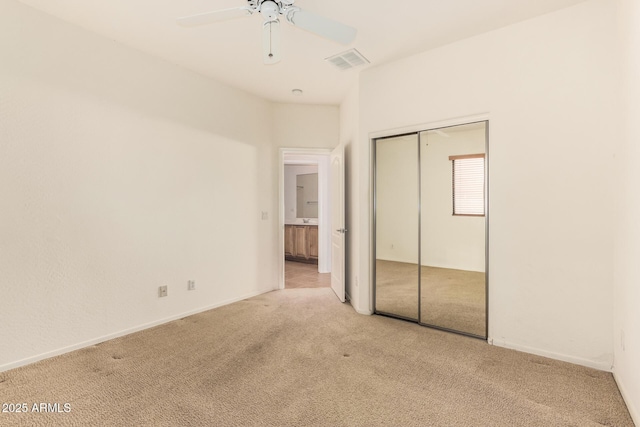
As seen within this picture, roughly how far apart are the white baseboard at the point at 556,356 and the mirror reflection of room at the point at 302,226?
2.92 meters

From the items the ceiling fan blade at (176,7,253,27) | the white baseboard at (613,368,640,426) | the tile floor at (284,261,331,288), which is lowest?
the tile floor at (284,261,331,288)

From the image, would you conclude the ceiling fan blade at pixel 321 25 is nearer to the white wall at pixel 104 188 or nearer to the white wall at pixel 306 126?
the white wall at pixel 104 188

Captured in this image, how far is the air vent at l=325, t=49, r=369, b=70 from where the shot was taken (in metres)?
3.13

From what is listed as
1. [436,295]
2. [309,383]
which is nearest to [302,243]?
[436,295]

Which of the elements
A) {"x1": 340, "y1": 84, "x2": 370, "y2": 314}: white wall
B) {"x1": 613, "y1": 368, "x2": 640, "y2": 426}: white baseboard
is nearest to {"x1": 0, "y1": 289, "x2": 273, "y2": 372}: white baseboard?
{"x1": 340, "y1": 84, "x2": 370, "y2": 314}: white wall

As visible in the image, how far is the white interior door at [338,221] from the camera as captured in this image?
4.07 meters

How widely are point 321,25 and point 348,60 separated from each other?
4.80 ft

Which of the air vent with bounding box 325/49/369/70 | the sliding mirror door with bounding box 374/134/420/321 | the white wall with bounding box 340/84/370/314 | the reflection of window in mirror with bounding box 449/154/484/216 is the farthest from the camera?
the white wall with bounding box 340/84/370/314

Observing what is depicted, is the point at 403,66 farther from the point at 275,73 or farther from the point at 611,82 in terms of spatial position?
the point at 611,82

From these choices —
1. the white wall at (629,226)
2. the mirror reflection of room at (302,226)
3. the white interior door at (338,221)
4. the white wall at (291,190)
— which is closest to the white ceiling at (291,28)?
the white wall at (629,226)

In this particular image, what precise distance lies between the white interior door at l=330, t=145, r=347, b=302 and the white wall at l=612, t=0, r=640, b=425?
2.58m

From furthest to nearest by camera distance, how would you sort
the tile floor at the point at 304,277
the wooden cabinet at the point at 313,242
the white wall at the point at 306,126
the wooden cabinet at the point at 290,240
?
the wooden cabinet at the point at 290,240
the wooden cabinet at the point at 313,242
the tile floor at the point at 304,277
the white wall at the point at 306,126

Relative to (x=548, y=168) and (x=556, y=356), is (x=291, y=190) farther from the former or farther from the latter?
(x=556, y=356)

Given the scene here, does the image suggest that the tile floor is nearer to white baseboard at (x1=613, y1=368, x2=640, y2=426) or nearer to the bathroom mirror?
the bathroom mirror
